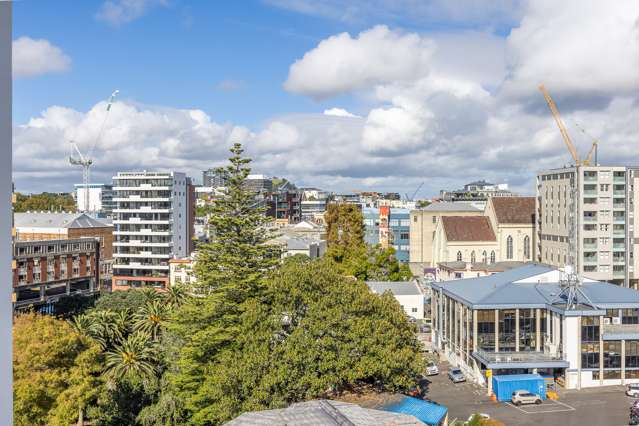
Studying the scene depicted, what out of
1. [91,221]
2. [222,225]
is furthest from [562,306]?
[91,221]

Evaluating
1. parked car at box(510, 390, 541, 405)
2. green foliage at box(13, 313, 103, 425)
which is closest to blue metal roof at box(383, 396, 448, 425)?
parked car at box(510, 390, 541, 405)

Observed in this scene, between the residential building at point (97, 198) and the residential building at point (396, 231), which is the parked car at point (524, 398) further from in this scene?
the residential building at point (97, 198)

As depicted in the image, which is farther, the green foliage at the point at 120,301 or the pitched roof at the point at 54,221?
the pitched roof at the point at 54,221

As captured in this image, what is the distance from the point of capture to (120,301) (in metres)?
23.7

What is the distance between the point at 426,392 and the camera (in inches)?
645

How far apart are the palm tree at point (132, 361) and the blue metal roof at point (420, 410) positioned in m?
6.17

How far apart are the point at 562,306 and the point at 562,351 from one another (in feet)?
4.30

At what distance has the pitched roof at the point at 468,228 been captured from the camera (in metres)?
34.2

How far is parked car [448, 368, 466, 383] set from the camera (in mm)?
17719

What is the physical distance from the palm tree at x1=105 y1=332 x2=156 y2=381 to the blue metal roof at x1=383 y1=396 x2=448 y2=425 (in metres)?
6.17

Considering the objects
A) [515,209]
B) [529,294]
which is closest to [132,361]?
[529,294]

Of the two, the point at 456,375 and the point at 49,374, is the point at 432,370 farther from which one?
the point at 49,374

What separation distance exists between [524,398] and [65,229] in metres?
30.8

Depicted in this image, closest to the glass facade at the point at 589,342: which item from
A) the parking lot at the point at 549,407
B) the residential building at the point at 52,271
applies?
the parking lot at the point at 549,407
